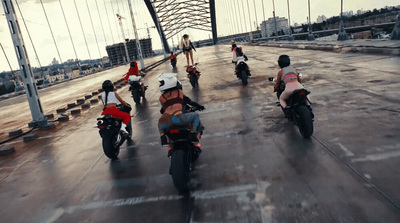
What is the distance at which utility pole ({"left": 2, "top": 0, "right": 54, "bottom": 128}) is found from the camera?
8.80m

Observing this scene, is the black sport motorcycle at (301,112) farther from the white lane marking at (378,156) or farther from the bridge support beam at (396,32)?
the bridge support beam at (396,32)

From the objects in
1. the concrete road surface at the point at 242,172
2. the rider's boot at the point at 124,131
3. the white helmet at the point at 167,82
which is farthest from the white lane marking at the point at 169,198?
the rider's boot at the point at 124,131

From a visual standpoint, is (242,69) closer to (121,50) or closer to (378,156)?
(378,156)

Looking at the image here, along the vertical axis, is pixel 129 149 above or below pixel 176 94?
below

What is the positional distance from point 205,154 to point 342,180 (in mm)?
2191

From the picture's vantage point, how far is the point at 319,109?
6.46 metres

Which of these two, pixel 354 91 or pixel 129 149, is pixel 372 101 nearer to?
pixel 354 91

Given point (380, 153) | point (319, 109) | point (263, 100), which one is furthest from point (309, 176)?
→ point (263, 100)

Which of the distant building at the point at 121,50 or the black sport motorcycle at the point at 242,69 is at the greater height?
the distant building at the point at 121,50

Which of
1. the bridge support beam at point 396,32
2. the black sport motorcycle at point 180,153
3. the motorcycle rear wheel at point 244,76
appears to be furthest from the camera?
the bridge support beam at point 396,32

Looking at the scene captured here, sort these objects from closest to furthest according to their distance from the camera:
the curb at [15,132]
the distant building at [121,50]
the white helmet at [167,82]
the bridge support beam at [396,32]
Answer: the white helmet at [167,82] → the curb at [15,132] → the bridge support beam at [396,32] → the distant building at [121,50]

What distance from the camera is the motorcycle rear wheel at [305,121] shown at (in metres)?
4.80

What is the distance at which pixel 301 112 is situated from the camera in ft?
16.0

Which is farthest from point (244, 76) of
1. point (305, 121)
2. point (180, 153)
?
point (180, 153)
